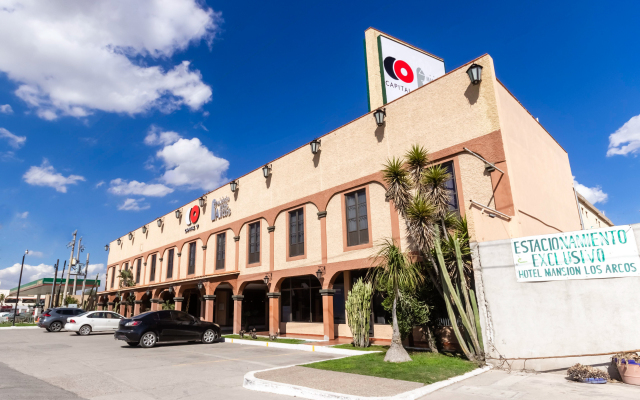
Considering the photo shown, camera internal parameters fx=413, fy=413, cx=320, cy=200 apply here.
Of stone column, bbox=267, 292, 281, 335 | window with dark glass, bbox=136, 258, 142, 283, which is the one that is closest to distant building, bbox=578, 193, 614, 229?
stone column, bbox=267, 292, 281, 335

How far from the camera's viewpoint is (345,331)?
18625mm

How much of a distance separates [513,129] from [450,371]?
8953 mm

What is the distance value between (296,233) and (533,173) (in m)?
11.0

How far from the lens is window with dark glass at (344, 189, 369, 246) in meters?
17.4

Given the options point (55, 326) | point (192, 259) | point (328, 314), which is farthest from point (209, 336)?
point (55, 326)

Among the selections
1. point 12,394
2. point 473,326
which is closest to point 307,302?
point 473,326

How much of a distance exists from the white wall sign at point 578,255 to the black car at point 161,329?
13922 millimetres

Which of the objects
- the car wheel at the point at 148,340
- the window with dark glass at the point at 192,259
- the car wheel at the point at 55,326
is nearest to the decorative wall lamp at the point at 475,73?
the car wheel at the point at 148,340

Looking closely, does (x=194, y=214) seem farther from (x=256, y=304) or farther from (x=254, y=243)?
(x=254, y=243)

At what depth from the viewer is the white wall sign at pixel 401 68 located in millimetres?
22141

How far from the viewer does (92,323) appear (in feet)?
84.3

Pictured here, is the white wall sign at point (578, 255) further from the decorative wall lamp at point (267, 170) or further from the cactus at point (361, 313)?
the decorative wall lamp at point (267, 170)

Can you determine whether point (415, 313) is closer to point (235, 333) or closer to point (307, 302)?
point (307, 302)

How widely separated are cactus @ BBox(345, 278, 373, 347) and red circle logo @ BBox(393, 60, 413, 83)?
12793 millimetres
